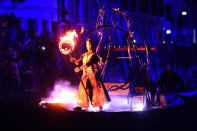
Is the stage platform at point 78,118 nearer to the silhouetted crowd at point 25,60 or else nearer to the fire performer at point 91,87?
the fire performer at point 91,87

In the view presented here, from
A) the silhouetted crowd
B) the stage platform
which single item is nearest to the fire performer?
the stage platform

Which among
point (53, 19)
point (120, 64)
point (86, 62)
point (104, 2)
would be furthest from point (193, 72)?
point (86, 62)

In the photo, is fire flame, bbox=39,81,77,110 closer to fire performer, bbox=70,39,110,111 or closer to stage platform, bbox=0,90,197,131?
fire performer, bbox=70,39,110,111

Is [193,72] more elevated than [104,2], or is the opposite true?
[104,2]

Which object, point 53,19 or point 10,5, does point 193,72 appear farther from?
point 10,5

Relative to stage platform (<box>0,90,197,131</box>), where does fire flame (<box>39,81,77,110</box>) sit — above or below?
above

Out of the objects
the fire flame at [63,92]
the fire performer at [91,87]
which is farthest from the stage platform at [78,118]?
the fire flame at [63,92]

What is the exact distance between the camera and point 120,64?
1476cm

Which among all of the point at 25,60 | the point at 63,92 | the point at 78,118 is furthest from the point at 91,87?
the point at 25,60

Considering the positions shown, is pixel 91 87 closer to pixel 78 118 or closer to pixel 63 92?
pixel 78 118

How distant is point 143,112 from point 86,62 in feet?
6.53

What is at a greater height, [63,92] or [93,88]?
[93,88]

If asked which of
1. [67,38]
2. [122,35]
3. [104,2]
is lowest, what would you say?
[67,38]

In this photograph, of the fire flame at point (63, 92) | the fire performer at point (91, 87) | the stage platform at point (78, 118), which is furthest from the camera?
the fire flame at point (63, 92)
